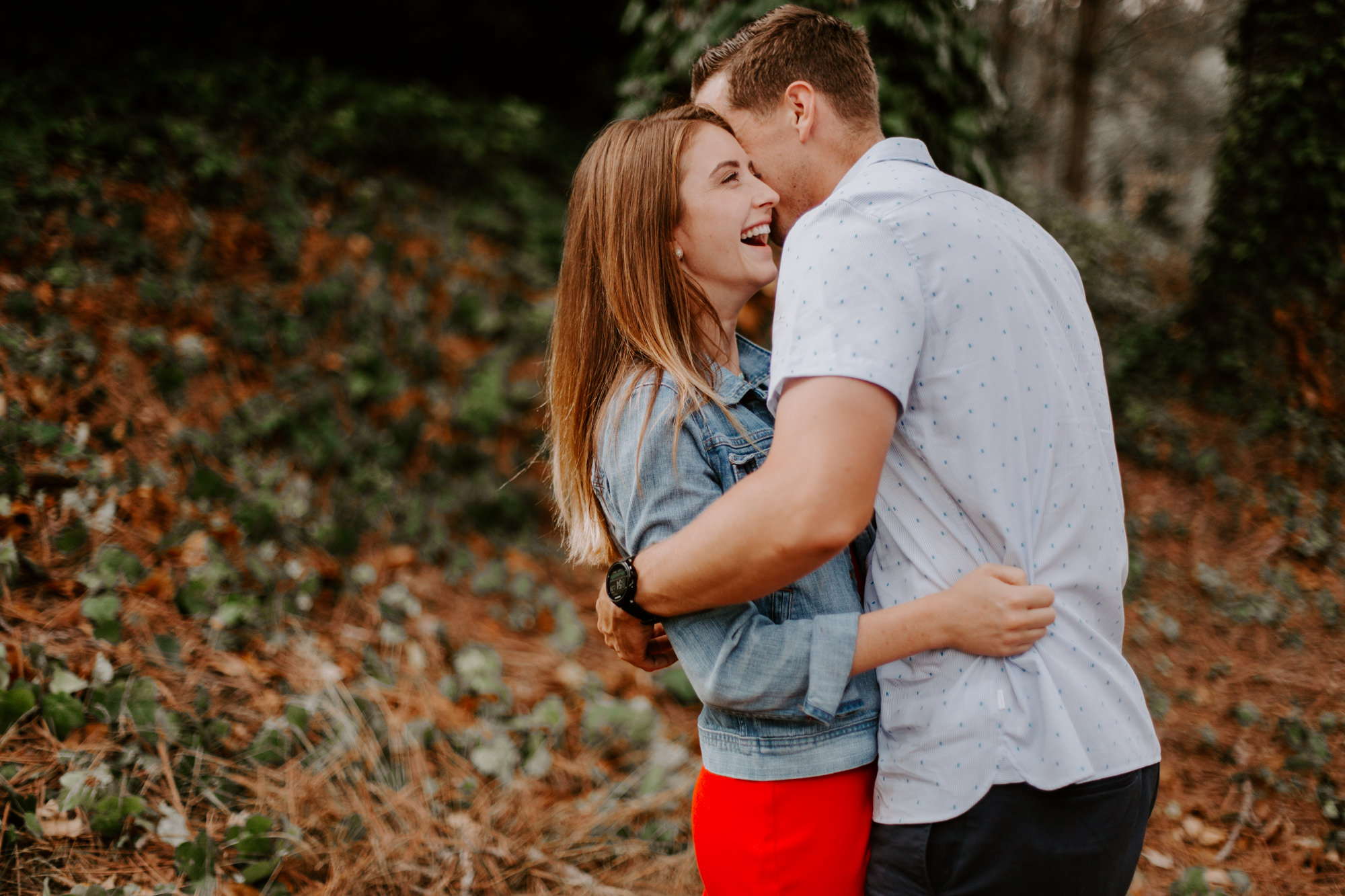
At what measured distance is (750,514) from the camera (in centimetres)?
113

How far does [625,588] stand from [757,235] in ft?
2.59

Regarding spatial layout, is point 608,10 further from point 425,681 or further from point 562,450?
point 562,450

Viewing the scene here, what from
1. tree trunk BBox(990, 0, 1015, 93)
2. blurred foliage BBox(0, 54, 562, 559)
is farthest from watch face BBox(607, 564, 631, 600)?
tree trunk BBox(990, 0, 1015, 93)

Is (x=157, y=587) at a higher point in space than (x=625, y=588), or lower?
lower

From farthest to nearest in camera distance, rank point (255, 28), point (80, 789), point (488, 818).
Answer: point (255, 28)
point (488, 818)
point (80, 789)

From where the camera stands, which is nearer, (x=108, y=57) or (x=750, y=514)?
(x=750, y=514)

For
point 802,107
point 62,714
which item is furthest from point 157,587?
point 802,107

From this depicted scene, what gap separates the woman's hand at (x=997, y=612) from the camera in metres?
1.17

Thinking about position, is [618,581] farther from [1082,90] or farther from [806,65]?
[1082,90]

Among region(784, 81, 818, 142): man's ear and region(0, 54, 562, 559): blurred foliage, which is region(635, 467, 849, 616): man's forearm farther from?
region(0, 54, 562, 559): blurred foliage

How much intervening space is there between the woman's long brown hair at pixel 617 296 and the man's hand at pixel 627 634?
0.18m

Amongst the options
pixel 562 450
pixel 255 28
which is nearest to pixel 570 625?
pixel 562 450

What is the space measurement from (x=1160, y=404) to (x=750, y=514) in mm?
4810

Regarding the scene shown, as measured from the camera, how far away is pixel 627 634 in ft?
4.99
